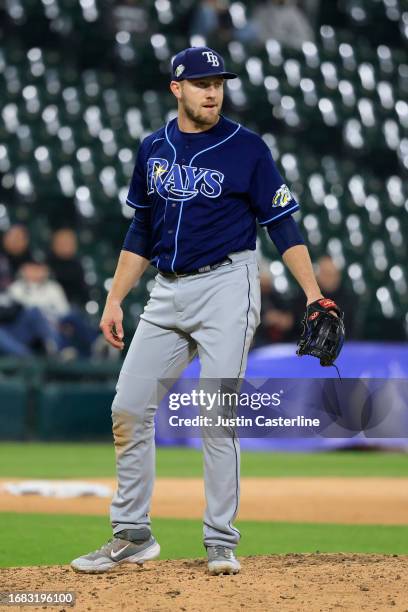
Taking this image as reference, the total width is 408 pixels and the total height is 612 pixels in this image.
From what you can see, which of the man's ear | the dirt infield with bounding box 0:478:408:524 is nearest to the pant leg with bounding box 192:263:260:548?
the man's ear

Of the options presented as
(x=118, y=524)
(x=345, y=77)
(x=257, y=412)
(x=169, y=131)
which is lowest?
(x=118, y=524)

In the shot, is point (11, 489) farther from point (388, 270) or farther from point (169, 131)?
point (388, 270)

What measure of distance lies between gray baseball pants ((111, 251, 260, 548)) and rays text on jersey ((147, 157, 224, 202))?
0.25 metres

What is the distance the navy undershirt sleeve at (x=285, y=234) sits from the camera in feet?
12.9

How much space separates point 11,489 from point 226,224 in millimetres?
3743

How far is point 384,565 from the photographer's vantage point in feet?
13.1

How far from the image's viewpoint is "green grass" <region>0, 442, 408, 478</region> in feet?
28.6

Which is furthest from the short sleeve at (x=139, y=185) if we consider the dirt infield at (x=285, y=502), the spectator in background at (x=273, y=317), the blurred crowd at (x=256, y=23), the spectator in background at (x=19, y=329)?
the blurred crowd at (x=256, y=23)

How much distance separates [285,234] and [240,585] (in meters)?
1.20

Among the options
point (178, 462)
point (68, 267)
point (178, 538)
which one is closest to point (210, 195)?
point (178, 538)

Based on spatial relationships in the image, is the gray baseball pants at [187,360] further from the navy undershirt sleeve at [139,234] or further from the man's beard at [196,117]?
the man's beard at [196,117]

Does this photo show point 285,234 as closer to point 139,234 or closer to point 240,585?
point 139,234

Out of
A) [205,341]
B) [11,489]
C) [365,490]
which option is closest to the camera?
[205,341]

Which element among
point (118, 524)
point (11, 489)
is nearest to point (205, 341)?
point (118, 524)
